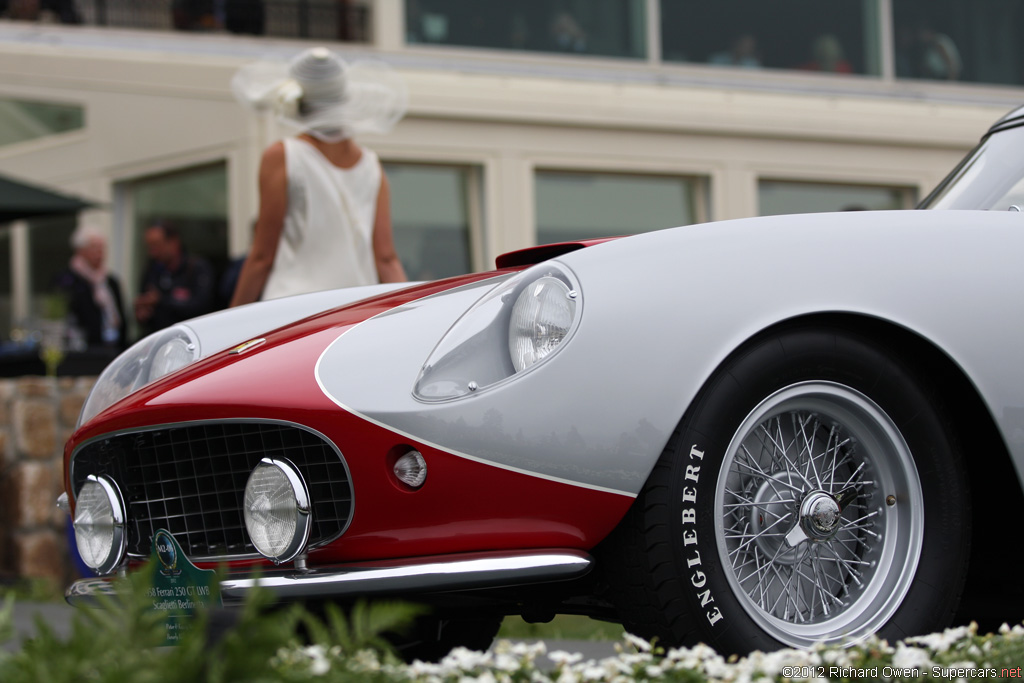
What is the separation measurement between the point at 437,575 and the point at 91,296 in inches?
268

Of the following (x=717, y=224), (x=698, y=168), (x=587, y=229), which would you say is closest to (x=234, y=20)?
(x=587, y=229)

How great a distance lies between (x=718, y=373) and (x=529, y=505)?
43 cm

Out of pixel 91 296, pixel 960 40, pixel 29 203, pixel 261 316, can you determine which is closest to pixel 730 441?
pixel 261 316

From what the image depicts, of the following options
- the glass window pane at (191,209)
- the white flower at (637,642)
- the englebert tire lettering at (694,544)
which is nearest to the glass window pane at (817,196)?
the glass window pane at (191,209)

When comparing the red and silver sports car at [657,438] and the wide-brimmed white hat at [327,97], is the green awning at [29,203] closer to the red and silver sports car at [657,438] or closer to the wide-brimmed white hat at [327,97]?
the wide-brimmed white hat at [327,97]

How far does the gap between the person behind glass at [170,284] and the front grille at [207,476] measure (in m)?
5.71

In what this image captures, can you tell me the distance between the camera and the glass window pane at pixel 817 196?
11.6 metres

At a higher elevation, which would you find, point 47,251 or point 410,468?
point 47,251

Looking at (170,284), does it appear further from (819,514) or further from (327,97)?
(819,514)

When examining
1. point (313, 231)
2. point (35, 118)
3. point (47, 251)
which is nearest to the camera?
point (313, 231)

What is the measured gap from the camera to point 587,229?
11.1 m

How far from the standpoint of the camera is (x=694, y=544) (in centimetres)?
224

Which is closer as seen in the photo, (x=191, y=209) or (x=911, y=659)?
(x=911, y=659)

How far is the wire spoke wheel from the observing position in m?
2.35
